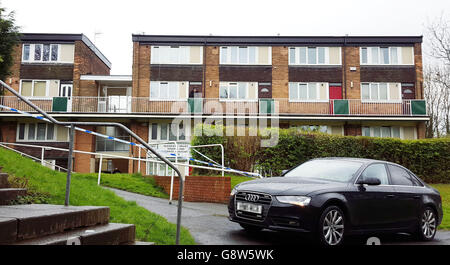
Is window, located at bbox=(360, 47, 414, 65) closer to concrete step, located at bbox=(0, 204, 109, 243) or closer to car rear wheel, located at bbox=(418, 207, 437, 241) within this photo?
car rear wheel, located at bbox=(418, 207, 437, 241)

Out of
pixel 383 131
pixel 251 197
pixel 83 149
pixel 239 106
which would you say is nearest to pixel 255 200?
pixel 251 197

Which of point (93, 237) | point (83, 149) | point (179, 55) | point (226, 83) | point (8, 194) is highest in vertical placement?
point (179, 55)

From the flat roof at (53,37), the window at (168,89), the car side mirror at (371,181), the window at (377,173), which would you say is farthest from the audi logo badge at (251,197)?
the flat roof at (53,37)

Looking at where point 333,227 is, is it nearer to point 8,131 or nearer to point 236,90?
point 236,90

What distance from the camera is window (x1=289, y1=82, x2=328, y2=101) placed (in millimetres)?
26953

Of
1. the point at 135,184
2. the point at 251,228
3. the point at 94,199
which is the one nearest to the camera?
the point at 94,199

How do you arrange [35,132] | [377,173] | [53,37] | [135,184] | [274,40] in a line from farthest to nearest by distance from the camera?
[53,37] → [274,40] → [35,132] → [135,184] → [377,173]

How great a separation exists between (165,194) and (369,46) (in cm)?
2122

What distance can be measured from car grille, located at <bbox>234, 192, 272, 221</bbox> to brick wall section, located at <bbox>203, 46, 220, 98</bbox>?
801 inches

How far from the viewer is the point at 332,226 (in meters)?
6.14

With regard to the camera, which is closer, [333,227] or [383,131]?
[333,227]

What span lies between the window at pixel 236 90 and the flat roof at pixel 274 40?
115 inches

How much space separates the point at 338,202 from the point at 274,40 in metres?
22.5

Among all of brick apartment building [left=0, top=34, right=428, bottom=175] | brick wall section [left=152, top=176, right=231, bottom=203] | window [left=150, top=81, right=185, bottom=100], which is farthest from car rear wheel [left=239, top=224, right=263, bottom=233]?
window [left=150, top=81, right=185, bottom=100]
